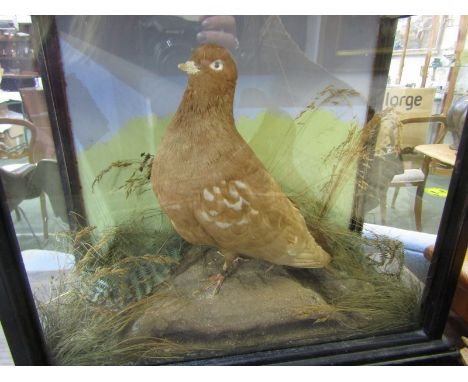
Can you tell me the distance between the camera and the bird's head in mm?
626

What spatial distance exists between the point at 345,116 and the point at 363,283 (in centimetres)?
41

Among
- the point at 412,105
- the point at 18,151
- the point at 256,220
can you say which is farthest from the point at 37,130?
the point at 412,105

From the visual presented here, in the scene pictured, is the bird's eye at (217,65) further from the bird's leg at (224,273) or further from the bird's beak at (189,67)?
the bird's leg at (224,273)

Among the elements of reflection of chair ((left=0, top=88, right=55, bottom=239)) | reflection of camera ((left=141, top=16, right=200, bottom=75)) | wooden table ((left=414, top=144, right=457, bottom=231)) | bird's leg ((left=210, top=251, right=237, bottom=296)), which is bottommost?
bird's leg ((left=210, top=251, right=237, bottom=296))

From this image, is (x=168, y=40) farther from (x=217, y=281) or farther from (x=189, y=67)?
(x=217, y=281)

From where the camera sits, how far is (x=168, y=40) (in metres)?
0.62

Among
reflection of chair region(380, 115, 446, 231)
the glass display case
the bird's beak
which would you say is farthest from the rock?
the bird's beak

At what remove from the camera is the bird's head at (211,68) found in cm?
63

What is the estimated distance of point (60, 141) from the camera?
28.0 inches

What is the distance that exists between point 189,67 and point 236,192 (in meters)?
0.26

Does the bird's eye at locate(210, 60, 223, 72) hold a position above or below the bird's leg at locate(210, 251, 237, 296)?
above

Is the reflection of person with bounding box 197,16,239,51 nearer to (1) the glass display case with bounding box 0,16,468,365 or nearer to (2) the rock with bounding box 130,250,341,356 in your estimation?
(1) the glass display case with bounding box 0,16,468,365

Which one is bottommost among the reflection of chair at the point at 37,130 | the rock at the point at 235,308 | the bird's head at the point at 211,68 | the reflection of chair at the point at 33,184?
the rock at the point at 235,308

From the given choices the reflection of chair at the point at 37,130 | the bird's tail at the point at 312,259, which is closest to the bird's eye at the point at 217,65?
the reflection of chair at the point at 37,130
